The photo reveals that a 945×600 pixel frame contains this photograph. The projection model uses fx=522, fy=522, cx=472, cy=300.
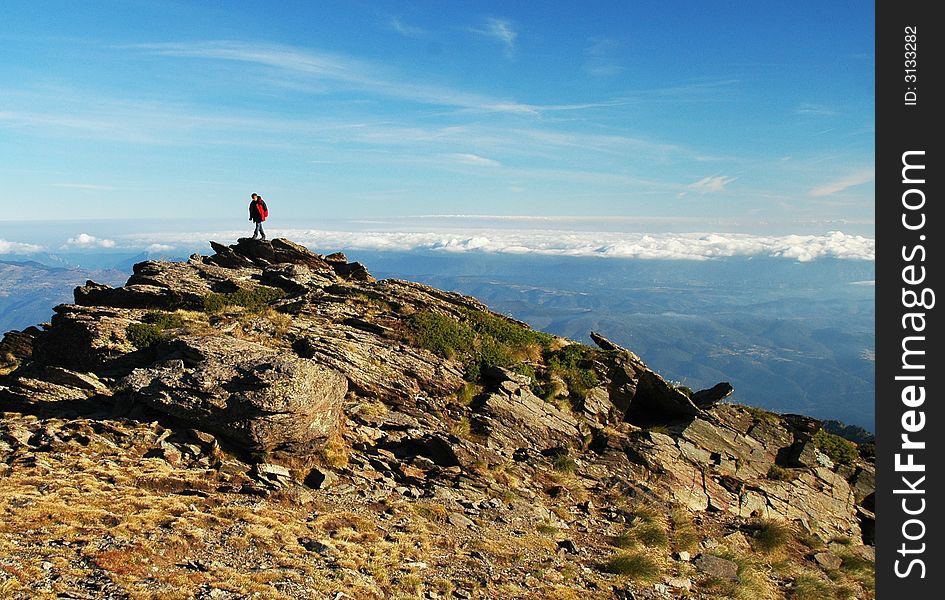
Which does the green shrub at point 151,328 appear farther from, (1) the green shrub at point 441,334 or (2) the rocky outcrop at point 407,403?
(1) the green shrub at point 441,334

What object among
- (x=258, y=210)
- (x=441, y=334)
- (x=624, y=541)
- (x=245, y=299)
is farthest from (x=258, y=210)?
(x=624, y=541)

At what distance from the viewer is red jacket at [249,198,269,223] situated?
1528 inches

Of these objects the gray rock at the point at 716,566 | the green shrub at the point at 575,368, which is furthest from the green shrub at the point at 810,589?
the green shrub at the point at 575,368

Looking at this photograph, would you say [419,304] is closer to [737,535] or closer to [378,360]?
[378,360]

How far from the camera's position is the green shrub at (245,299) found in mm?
28000

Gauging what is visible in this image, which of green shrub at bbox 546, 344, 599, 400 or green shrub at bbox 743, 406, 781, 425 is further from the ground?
green shrub at bbox 546, 344, 599, 400

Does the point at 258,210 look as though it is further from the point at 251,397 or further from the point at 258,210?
the point at 251,397

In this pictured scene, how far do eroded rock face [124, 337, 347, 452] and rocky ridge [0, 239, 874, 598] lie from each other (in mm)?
76

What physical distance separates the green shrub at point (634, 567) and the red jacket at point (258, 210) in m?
33.9

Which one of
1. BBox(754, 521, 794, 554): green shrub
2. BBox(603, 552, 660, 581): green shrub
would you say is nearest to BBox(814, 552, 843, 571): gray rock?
BBox(754, 521, 794, 554): green shrub

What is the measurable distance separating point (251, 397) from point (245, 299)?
43.9 feet

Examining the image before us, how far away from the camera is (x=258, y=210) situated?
39.0 m

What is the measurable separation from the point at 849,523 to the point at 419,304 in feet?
75.3

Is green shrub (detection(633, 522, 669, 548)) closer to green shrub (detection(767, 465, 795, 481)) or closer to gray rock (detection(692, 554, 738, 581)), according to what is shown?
gray rock (detection(692, 554, 738, 581))
